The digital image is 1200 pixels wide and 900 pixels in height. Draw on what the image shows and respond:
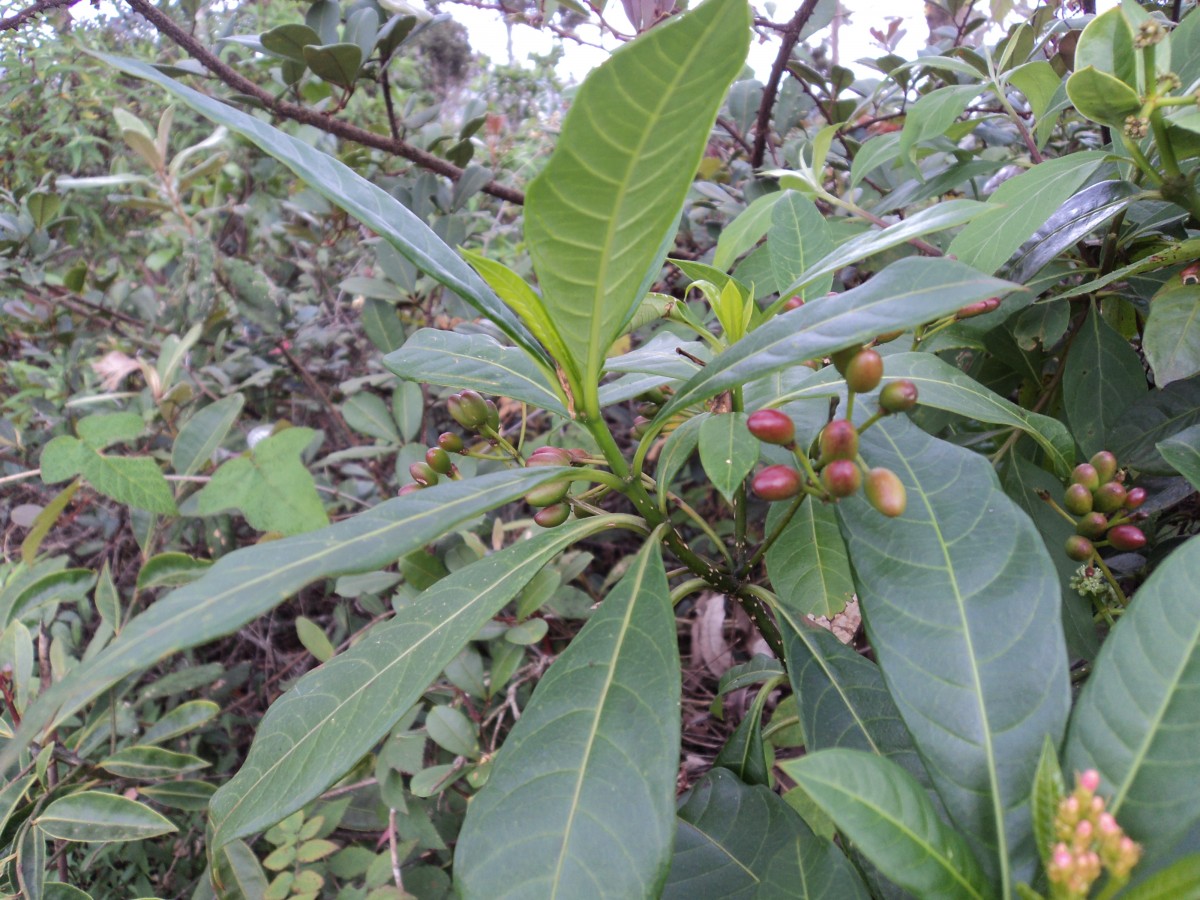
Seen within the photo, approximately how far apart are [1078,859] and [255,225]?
313 cm

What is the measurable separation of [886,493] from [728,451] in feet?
0.48

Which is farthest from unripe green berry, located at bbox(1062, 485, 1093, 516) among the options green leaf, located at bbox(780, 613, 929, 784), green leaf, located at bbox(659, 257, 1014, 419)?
green leaf, located at bbox(659, 257, 1014, 419)

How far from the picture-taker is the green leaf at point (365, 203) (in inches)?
25.9

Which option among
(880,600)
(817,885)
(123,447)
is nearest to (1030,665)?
(880,600)

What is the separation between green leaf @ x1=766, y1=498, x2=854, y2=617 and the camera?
894 mm

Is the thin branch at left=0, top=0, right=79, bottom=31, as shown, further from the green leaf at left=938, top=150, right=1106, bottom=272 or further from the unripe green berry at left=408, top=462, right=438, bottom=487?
the green leaf at left=938, top=150, right=1106, bottom=272

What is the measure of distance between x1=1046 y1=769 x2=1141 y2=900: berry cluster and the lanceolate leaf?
472 mm

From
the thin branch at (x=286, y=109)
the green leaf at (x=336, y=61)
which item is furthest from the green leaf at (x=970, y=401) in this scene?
the green leaf at (x=336, y=61)

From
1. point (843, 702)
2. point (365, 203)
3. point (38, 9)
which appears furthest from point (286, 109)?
point (843, 702)

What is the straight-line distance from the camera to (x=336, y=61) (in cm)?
140

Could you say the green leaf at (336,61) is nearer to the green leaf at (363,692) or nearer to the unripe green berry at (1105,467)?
the green leaf at (363,692)

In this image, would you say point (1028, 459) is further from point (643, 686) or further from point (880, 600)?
point (643, 686)

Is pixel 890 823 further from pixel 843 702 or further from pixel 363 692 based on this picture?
pixel 363 692

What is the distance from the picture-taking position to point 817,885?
58 centimetres
